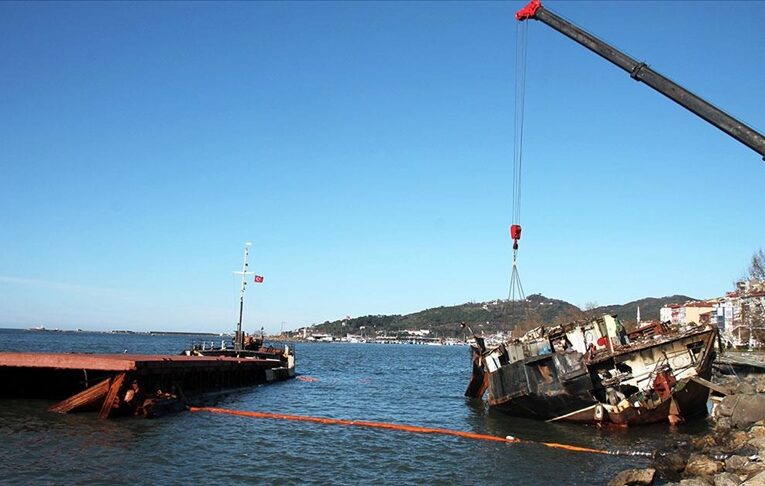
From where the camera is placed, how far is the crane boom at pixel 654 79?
21156 millimetres

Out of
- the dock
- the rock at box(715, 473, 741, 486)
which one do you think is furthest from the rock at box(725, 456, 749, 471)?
the dock

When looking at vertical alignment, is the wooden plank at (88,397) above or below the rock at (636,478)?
above

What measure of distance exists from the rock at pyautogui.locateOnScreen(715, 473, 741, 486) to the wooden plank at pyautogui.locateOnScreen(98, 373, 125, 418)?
2257cm

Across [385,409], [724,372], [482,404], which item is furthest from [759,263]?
[385,409]

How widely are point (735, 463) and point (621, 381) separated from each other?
11.3 meters

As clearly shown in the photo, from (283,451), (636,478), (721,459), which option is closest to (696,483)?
(636,478)

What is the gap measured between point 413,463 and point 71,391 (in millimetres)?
19536

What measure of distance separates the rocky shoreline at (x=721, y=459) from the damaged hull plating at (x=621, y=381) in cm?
210

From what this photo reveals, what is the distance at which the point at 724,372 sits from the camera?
57.9 meters

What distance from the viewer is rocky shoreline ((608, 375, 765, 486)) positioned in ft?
51.0

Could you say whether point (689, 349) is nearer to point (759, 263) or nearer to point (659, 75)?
point (659, 75)

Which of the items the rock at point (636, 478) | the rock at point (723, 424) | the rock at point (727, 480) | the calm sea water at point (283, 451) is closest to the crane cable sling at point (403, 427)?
the calm sea water at point (283, 451)

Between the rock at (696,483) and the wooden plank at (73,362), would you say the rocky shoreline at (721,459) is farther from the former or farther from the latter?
the wooden plank at (73,362)

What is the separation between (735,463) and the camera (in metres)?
16.8
